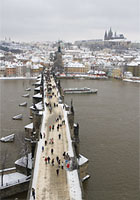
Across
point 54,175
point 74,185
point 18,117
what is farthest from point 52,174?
point 18,117

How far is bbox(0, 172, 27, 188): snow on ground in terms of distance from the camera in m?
14.6

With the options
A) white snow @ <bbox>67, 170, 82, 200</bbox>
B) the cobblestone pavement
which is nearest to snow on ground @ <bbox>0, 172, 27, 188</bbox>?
the cobblestone pavement

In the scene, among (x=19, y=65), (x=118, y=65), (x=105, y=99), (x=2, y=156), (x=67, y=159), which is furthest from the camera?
(x=118, y=65)

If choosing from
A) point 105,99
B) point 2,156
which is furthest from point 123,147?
point 105,99

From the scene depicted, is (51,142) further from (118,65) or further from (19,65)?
(118,65)

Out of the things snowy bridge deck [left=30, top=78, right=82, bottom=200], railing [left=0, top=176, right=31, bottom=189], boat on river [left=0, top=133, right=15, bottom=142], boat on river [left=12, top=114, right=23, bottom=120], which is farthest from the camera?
boat on river [left=12, top=114, right=23, bottom=120]

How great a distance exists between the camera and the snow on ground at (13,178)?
47.9 feet

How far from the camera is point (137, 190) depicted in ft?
49.9

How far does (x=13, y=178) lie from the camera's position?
1527 centimetres

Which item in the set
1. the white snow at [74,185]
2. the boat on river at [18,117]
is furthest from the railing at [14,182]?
the boat on river at [18,117]

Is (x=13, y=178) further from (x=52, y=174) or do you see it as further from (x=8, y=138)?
(x=8, y=138)

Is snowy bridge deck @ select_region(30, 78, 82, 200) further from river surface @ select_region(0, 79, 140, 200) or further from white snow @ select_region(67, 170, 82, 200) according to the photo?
river surface @ select_region(0, 79, 140, 200)

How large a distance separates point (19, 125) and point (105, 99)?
67.8 feet

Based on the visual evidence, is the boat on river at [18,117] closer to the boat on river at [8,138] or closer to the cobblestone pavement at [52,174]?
the boat on river at [8,138]
